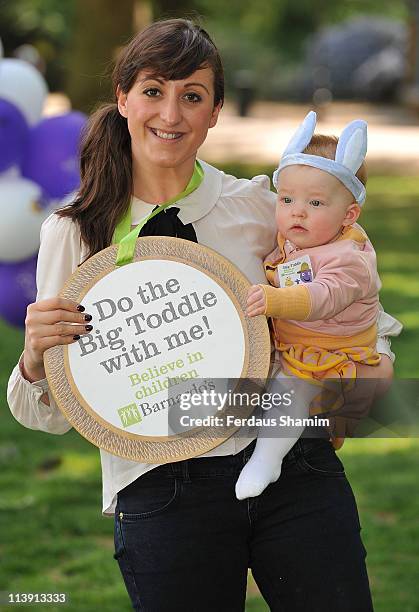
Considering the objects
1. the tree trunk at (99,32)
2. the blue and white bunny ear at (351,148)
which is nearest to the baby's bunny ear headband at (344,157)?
the blue and white bunny ear at (351,148)

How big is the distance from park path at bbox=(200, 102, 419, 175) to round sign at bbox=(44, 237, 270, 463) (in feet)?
38.8

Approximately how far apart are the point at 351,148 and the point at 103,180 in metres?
0.47

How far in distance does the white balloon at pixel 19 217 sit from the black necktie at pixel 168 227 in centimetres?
310

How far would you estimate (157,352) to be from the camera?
212 cm

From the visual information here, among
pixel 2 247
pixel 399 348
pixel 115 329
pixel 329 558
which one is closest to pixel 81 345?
pixel 115 329

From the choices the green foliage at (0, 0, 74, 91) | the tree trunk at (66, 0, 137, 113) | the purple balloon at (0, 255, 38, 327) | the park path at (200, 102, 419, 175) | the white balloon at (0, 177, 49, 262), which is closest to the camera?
the white balloon at (0, 177, 49, 262)

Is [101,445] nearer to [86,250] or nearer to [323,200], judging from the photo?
[86,250]

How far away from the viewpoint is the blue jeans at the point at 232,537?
85.9 inches

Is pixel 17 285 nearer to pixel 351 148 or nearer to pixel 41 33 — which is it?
pixel 351 148

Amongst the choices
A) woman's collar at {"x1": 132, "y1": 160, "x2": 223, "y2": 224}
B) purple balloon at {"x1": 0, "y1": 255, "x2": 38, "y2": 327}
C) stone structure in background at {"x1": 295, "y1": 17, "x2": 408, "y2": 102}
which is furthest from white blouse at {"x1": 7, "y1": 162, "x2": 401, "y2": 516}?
stone structure in background at {"x1": 295, "y1": 17, "x2": 408, "y2": 102}

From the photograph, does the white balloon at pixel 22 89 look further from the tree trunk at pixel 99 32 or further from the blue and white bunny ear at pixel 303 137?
the tree trunk at pixel 99 32

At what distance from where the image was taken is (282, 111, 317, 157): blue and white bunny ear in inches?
85.9

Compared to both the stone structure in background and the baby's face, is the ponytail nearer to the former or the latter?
the baby's face

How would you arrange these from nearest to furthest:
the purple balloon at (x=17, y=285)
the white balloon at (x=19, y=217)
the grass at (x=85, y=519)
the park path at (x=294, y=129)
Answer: the grass at (x=85, y=519) → the white balloon at (x=19, y=217) → the purple balloon at (x=17, y=285) → the park path at (x=294, y=129)
